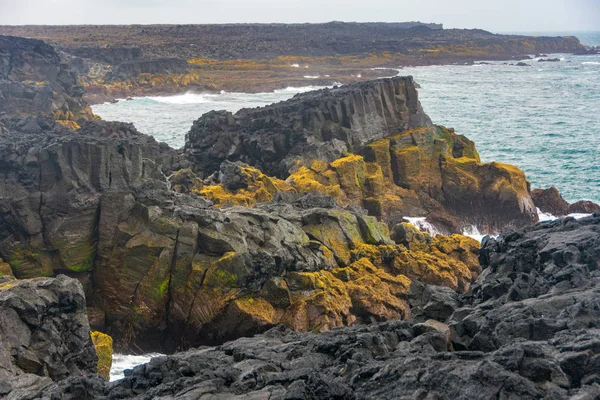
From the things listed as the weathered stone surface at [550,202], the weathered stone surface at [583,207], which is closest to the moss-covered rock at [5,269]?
the weathered stone surface at [550,202]

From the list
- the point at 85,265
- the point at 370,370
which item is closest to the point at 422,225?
the point at 85,265

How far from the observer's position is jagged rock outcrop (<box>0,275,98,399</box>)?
42.8 ft

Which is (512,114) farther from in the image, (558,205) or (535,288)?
(535,288)

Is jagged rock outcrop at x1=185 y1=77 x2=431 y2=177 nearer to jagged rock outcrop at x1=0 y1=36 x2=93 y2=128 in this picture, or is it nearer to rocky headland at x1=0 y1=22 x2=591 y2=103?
jagged rock outcrop at x1=0 y1=36 x2=93 y2=128

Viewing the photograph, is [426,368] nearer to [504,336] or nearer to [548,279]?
[504,336]

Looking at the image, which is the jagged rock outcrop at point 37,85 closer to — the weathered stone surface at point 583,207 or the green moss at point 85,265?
the green moss at point 85,265

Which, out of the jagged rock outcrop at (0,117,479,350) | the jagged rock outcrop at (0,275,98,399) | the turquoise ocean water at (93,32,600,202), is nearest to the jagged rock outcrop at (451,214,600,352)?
the jagged rock outcrop at (0,117,479,350)

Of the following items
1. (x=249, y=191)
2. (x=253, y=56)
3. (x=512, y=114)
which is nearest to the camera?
(x=249, y=191)

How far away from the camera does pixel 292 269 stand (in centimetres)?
1936

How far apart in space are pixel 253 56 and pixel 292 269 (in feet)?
391

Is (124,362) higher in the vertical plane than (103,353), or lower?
lower

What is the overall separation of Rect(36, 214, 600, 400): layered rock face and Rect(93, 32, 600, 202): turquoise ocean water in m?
25.2

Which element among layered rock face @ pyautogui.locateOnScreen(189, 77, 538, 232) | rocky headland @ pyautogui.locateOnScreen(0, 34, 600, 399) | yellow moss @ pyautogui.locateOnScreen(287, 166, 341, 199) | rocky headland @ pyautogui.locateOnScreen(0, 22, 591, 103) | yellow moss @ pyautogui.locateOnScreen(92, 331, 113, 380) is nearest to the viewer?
rocky headland @ pyautogui.locateOnScreen(0, 34, 600, 399)

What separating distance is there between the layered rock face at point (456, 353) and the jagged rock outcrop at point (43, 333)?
2470 mm
